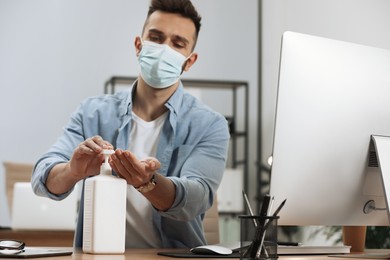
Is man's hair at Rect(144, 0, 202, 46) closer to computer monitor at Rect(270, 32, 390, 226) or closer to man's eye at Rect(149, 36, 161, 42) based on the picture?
man's eye at Rect(149, 36, 161, 42)

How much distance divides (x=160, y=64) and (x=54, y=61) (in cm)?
326

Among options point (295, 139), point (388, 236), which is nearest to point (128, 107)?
point (295, 139)

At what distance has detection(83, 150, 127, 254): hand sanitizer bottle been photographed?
1.40 meters

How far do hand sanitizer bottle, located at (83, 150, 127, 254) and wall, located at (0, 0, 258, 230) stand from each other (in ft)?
12.4

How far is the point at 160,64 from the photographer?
212cm

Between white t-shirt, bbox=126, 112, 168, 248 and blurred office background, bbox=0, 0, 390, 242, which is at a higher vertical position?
blurred office background, bbox=0, 0, 390, 242

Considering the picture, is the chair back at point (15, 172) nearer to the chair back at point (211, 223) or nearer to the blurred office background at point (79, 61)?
the blurred office background at point (79, 61)

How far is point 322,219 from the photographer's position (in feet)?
4.86

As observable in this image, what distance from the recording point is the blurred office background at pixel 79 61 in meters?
5.13

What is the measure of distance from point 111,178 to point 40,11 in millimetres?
4094

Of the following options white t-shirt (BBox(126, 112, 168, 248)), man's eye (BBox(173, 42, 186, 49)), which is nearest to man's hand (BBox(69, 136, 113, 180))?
white t-shirt (BBox(126, 112, 168, 248))

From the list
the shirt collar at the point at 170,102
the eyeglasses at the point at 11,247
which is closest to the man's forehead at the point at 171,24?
the shirt collar at the point at 170,102

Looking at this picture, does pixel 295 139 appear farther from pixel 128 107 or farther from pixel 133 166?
pixel 128 107

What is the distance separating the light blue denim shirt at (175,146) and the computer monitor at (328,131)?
17.2 inches
